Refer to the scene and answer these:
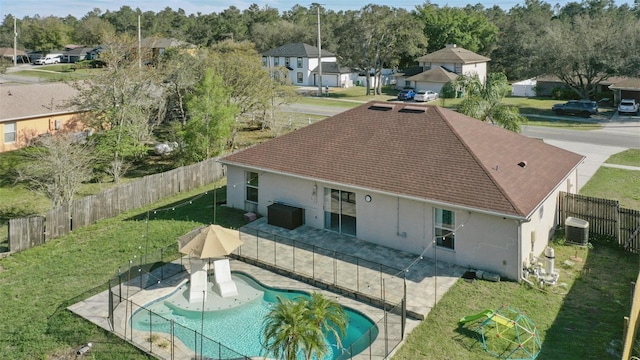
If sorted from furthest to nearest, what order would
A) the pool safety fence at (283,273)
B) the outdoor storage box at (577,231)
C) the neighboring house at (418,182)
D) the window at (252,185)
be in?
the window at (252,185) → the outdoor storage box at (577,231) → the neighboring house at (418,182) → the pool safety fence at (283,273)

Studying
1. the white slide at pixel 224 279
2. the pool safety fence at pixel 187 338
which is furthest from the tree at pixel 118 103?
the pool safety fence at pixel 187 338

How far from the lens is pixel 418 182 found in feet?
62.2

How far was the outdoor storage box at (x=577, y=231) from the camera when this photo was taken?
19781mm

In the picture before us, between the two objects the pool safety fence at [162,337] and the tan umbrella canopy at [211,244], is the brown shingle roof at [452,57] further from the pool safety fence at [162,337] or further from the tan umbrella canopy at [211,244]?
the pool safety fence at [162,337]

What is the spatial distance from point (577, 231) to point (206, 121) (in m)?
20.5

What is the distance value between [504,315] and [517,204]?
379 centimetres

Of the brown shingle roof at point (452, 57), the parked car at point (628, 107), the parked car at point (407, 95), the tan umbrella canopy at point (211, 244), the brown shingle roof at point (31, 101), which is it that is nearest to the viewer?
the tan umbrella canopy at point (211, 244)

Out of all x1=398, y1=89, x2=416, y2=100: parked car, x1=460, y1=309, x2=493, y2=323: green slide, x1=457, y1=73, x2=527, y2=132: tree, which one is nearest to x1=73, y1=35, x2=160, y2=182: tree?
x1=457, y1=73, x2=527, y2=132: tree

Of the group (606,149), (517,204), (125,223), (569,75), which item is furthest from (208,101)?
(569,75)

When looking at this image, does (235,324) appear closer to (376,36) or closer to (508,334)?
(508,334)

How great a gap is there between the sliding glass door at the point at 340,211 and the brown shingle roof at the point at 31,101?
23.8 m

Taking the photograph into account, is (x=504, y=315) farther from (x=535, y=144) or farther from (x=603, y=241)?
(x=535, y=144)

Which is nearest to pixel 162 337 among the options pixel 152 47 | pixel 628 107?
pixel 152 47

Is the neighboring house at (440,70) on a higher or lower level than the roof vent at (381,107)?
higher
